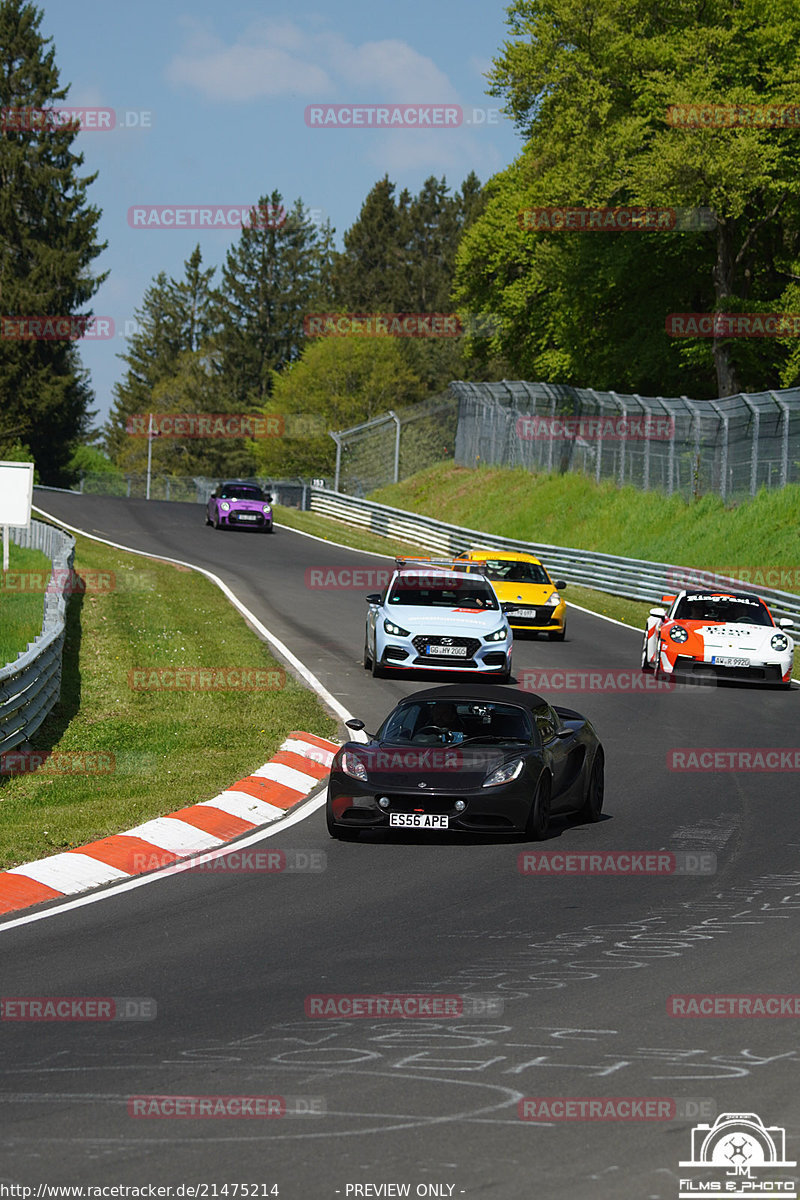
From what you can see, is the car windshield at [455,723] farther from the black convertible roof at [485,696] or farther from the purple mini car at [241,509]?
the purple mini car at [241,509]

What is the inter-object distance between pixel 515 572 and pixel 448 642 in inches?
315

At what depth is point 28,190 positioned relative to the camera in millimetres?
85688

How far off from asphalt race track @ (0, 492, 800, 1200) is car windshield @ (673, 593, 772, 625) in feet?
36.2

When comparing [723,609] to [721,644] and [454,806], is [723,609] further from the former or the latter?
[454,806]

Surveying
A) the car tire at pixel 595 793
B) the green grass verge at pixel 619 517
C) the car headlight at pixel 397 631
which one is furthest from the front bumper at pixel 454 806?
the green grass verge at pixel 619 517

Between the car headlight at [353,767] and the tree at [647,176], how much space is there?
36665 millimetres

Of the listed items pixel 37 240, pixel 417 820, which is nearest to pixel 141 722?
pixel 417 820

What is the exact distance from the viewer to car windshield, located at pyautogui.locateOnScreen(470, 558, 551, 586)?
1189 inches

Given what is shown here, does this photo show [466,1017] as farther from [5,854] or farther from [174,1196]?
[5,854]

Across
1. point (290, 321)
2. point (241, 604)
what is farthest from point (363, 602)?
point (290, 321)

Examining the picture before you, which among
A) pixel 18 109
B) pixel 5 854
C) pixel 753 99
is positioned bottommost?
pixel 5 854

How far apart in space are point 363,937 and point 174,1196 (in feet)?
13.4

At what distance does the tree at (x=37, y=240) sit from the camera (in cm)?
8388

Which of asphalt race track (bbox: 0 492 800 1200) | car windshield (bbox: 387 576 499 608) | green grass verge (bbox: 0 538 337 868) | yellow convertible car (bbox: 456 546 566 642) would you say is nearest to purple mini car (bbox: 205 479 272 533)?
green grass verge (bbox: 0 538 337 868)
